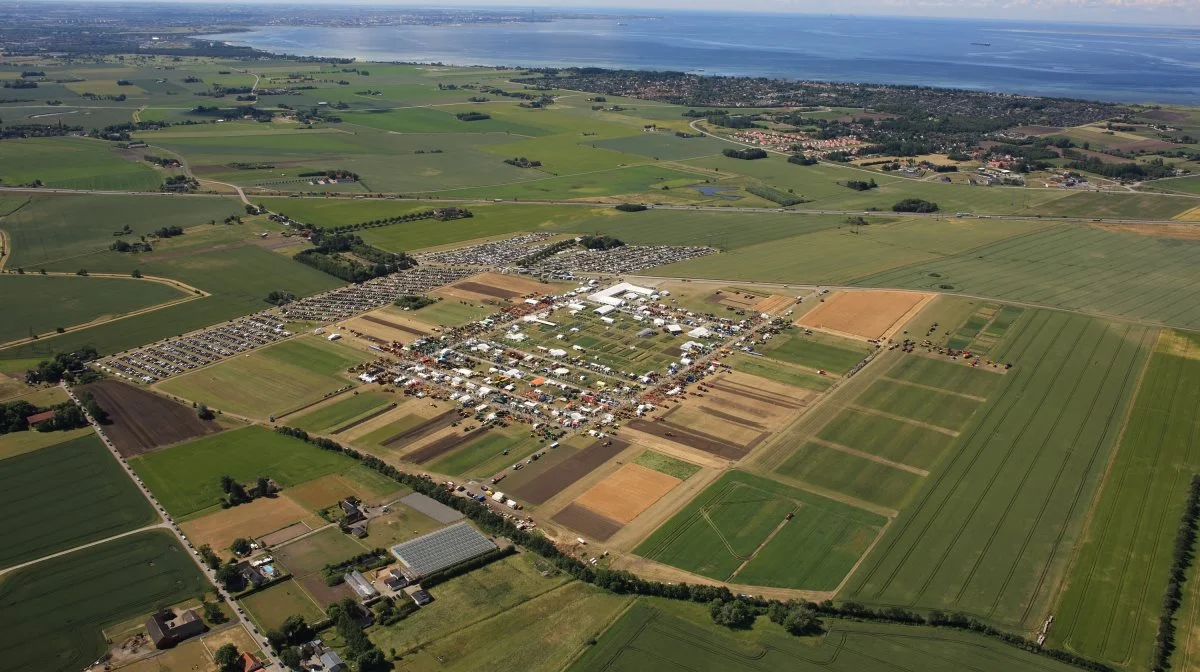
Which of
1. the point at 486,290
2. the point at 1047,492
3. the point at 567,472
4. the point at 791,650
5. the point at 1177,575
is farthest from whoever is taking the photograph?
the point at 486,290

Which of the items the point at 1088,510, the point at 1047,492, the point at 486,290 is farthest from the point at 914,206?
the point at 1088,510

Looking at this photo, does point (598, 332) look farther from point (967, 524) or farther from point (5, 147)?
point (5, 147)

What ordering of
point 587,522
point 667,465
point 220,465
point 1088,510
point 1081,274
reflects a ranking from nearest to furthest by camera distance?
1. point 587,522
2. point 1088,510
3. point 667,465
4. point 220,465
5. point 1081,274

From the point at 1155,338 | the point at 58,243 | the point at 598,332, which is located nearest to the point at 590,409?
the point at 598,332

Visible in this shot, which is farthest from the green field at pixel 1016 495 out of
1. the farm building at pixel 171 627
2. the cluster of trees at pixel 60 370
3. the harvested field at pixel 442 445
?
the cluster of trees at pixel 60 370

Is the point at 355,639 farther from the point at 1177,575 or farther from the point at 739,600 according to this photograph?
the point at 1177,575

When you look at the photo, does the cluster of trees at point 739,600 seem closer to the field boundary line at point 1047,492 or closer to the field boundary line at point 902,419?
the field boundary line at point 1047,492
